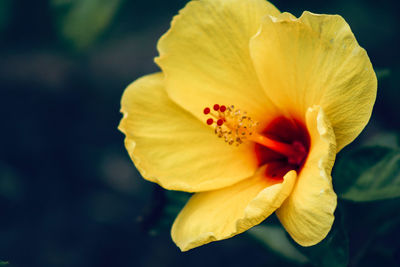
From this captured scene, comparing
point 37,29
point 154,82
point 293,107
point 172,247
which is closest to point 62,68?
point 37,29

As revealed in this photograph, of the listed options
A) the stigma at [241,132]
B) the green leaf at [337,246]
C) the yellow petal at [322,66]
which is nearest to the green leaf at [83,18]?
the stigma at [241,132]

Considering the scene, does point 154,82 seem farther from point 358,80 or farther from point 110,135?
point 110,135

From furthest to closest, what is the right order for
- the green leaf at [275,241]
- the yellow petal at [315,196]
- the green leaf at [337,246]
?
the green leaf at [275,241]
the green leaf at [337,246]
the yellow petal at [315,196]

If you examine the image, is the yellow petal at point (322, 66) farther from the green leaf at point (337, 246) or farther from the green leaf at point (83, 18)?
the green leaf at point (83, 18)

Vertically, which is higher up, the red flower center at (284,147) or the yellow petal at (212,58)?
the yellow petal at (212,58)

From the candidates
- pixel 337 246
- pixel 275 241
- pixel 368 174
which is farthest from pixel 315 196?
pixel 275 241
